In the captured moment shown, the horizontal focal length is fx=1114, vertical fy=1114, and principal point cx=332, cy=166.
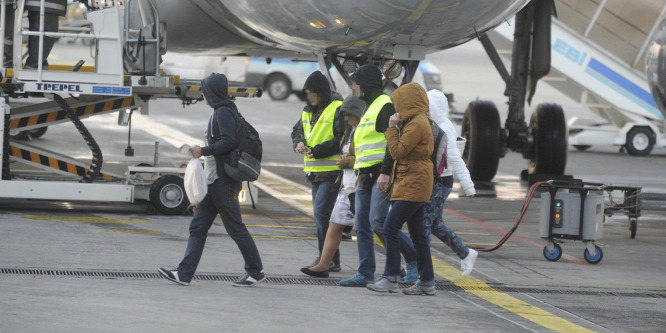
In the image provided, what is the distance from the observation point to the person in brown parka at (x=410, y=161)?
7.21m

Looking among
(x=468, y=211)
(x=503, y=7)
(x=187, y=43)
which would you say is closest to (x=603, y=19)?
(x=468, y=211)

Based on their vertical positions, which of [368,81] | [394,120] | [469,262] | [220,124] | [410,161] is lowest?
[469,262]

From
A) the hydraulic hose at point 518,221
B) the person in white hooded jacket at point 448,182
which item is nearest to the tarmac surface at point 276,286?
the hydraulic hose at point 518,221

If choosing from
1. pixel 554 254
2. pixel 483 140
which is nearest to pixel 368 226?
pixel 554 254

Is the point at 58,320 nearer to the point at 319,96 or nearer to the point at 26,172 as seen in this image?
the point at 319,96

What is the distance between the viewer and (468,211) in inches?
504

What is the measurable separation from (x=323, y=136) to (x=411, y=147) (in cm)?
113

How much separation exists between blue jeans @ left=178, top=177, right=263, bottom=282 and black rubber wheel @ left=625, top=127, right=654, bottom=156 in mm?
14764

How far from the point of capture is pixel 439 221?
837 centimetres

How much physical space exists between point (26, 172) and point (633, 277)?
6384mm

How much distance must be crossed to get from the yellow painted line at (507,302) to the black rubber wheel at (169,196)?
3.15 metres

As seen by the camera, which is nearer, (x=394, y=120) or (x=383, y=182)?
(x=394, y=120)

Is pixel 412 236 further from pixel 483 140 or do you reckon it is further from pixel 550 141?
pixel 550 141

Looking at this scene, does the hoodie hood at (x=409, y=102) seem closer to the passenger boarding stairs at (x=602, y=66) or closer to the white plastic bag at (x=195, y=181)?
the white plastic bag at (x=195, y=181)
